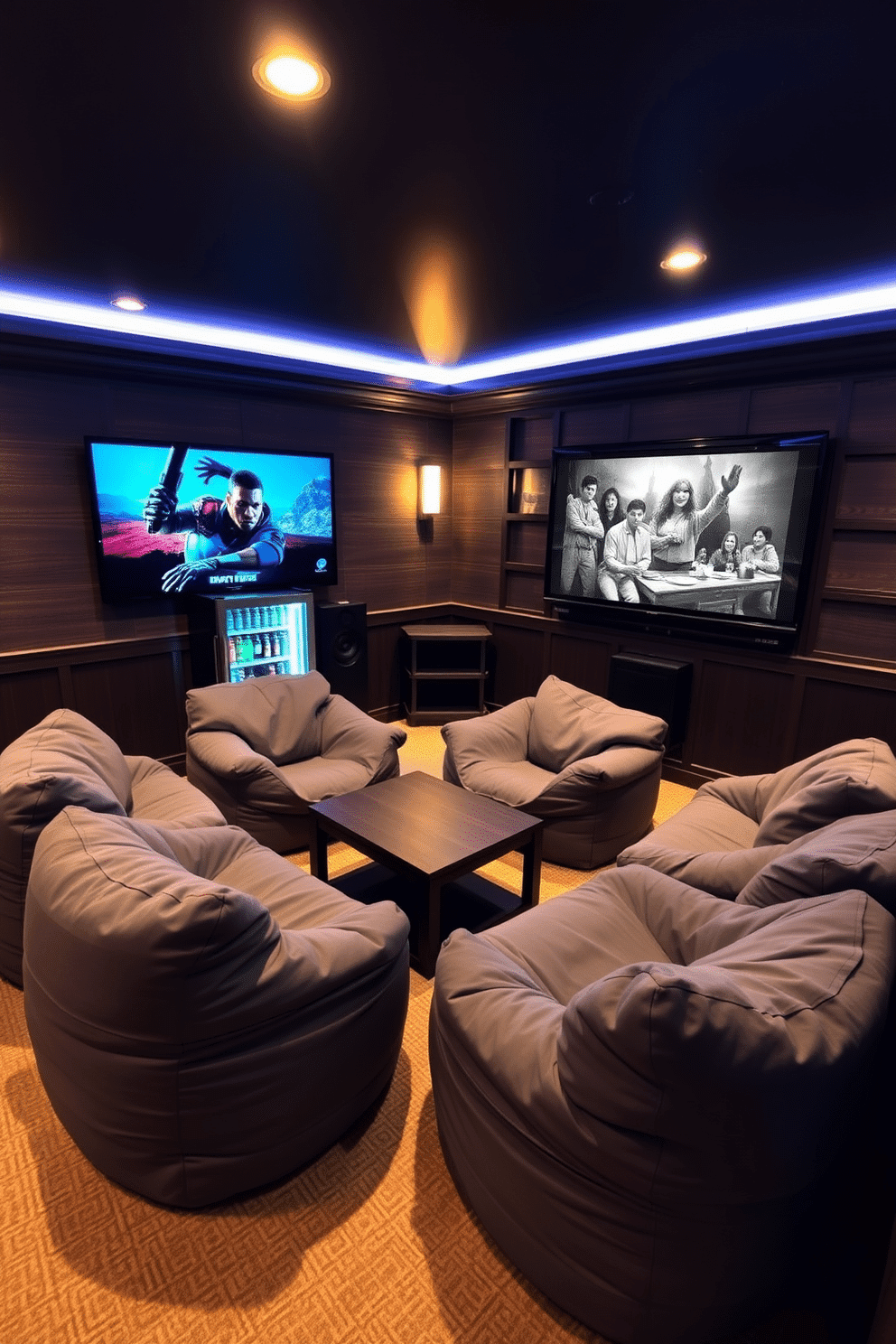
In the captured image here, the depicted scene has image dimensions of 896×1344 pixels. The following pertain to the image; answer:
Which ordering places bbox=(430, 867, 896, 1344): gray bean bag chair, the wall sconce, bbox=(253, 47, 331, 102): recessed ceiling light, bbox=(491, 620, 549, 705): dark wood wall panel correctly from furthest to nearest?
the wall sconce, bbox=(491, 620, 549, 705): dark wood wall panel, bbox=(253, 47, 331, 102): recessed ceiling light, bbox=(430, 867, 896, 1344): gray bean bag chair

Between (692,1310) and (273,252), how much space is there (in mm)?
3270

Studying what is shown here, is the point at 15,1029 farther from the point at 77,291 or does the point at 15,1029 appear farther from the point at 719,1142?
the point at 77,291

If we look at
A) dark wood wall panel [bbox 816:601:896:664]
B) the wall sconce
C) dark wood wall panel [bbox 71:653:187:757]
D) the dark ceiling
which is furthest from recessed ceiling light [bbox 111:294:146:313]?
dark wood wall panel [bbox 816:601:896:664]

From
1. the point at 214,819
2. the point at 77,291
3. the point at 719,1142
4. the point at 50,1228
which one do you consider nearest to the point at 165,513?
the point at 77,291

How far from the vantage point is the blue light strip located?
10.2 feet

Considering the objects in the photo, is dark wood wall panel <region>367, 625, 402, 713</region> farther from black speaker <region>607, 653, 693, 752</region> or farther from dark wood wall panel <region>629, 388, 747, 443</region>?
dark wood wall panel <region>629, 388, 747, 443</region>

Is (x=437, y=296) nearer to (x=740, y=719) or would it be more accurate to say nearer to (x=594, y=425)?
(x=594, y=425)

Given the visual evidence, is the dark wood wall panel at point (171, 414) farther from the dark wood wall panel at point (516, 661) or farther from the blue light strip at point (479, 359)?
the dark wood wall panel at point (516, 661)

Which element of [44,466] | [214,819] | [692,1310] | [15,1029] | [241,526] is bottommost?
[15,1029]

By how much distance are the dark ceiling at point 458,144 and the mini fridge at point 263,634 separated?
167cm

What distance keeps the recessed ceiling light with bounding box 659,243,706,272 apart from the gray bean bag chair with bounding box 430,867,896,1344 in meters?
2.31

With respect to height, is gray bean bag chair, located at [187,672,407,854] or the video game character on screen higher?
the video game character on screen

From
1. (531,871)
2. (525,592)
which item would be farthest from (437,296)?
(531,871)

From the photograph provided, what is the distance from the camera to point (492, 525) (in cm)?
512
